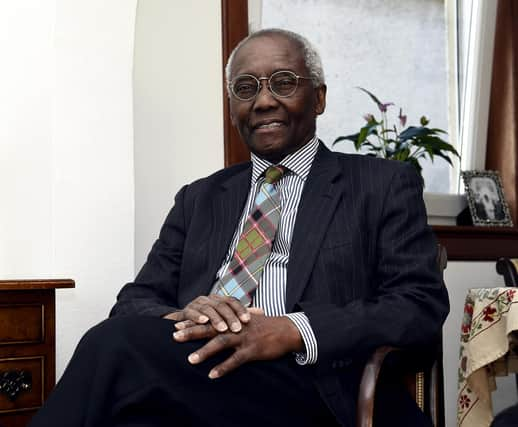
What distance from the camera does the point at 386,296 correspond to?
174cm

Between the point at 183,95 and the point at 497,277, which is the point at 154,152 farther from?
the point at 497,277

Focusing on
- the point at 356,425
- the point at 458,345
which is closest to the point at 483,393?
the point at 458,345

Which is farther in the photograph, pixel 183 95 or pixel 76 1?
pixel 183 95

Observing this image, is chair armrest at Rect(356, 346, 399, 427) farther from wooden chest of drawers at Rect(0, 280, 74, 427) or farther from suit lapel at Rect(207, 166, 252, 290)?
wooden chest of drawers at Rect(0, 280, 74, 427)

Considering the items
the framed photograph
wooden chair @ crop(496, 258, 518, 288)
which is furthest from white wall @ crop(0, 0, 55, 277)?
the framed photograph

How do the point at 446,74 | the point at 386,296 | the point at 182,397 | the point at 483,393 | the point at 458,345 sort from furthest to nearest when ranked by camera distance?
1. the point at 446,74
2. the point at 458,345
3. the point at 483,393
4. the point at 386,296
5. the point at 182,397

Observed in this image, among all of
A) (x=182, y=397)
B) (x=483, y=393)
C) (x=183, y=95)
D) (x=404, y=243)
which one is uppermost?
(x=183, y=95)

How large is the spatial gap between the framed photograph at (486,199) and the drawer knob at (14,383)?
7.68 ft

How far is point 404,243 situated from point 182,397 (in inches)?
26.9

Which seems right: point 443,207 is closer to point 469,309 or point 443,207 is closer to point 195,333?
point 469,309

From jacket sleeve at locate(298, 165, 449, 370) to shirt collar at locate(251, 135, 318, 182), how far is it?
0.28m

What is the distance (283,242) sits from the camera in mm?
1967

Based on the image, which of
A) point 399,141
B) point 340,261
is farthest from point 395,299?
point 399,141

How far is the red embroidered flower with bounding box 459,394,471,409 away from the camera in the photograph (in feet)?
9.18
